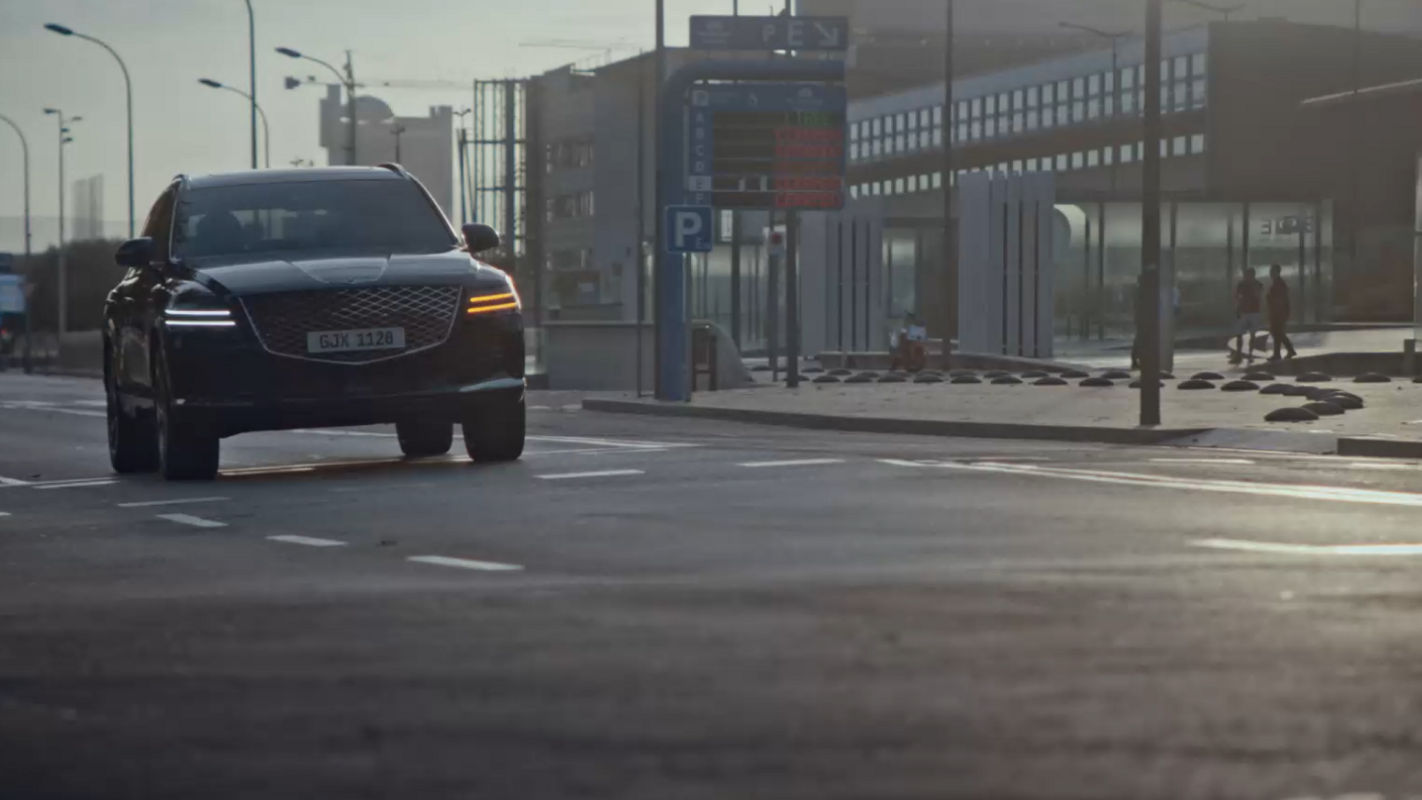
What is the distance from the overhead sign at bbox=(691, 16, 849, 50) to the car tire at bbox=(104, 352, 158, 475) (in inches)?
594

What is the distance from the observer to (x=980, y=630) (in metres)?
6.80

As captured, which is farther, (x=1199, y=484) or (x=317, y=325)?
(x=317, y=325)

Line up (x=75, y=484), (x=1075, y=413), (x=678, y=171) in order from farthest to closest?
(x=678, y=171) → (x=1075, y=413) → (x=75, y=484)

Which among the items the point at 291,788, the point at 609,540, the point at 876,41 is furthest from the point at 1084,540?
the point at 876,41

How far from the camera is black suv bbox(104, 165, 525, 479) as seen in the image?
14977 millimetres

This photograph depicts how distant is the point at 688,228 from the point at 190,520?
59.8 feet

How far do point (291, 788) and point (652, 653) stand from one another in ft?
6.16

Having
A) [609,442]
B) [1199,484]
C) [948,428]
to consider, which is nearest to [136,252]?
[609,442]

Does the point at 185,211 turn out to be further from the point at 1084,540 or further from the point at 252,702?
the point at 252,702

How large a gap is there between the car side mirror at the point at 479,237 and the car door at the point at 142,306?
188 centimetres

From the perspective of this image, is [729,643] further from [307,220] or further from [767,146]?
[767,146]

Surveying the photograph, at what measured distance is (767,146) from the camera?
34000mm

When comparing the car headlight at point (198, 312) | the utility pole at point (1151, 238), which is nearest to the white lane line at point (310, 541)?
the car headlight at point (198, 312)

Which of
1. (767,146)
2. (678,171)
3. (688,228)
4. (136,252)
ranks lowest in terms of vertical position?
(136,252)
